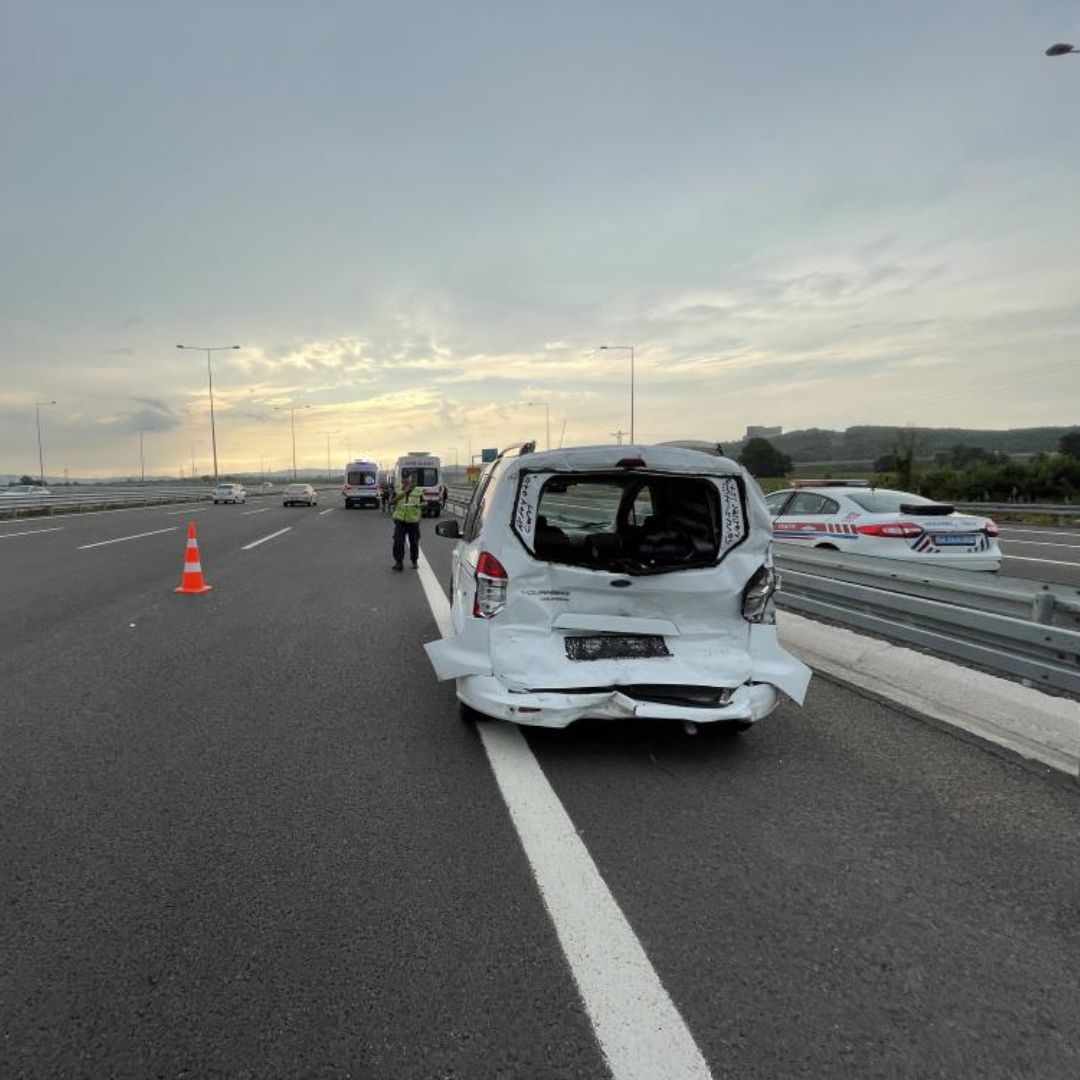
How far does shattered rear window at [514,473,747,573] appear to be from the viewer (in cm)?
417

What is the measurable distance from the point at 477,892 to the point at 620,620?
1766 millimetres

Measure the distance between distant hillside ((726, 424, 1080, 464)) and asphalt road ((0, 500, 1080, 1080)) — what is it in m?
46.4

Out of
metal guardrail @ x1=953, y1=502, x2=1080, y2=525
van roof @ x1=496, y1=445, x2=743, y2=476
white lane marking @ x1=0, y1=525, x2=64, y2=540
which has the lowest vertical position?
white lane marking @ x1=0, y1=525, x2=64, y2=540

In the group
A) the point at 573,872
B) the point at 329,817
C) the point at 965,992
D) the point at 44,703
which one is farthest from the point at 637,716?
the point at 44,703

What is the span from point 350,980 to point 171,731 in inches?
111

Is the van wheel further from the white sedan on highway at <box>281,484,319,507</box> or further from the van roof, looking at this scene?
the white sedan on highway at <box>281,484,319,507</box>

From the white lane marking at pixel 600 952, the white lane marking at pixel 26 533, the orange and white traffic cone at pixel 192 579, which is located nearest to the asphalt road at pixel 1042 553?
the white lane marking at pixel 600 952

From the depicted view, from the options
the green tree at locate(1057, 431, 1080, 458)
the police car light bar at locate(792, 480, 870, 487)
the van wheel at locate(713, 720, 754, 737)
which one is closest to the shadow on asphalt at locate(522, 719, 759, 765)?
the van wheel at locate(713, 720, 754, 737)

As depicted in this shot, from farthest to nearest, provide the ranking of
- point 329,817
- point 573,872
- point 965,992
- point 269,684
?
point 269,684 < point 329,817 < point 573,872 < point 965,992

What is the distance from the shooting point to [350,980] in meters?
2.27

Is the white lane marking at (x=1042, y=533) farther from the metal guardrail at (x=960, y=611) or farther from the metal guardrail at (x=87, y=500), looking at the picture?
the metal guardrail at (x=87, y=500)

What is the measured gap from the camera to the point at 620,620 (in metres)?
4.11

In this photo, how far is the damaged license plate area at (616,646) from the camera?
13.4ft

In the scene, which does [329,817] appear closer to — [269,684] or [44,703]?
[269,684]
